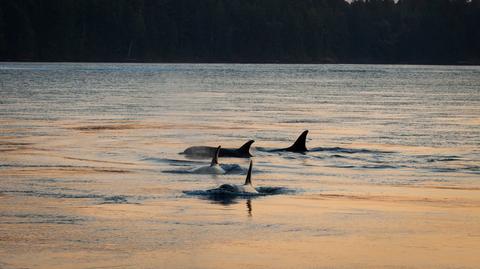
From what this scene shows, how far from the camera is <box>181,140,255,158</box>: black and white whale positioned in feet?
101

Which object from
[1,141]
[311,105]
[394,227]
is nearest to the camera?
[394,227]

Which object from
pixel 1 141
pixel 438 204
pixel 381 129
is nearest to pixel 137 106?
pixel 381 129

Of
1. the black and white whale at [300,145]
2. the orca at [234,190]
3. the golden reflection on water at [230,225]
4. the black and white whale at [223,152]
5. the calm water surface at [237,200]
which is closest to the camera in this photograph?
the golden reflection on water at [230,225]

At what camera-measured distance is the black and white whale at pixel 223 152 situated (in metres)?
30.9

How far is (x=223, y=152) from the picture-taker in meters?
31.5

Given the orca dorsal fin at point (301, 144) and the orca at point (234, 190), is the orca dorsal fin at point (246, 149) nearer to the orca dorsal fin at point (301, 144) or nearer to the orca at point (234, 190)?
the orca dorsal fin at point (301, 144)

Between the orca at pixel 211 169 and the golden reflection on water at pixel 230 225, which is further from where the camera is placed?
the orca at pixel 211 169

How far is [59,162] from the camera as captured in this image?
91.5 ft

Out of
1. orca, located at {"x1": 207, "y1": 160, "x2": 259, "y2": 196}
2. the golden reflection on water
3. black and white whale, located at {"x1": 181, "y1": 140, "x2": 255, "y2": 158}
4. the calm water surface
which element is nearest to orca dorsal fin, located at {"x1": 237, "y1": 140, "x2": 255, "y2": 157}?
black and white whale, located at {"x1": 181, "y1": 140, "x2": 255, "y2": 158}

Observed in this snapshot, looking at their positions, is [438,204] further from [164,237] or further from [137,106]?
[137,106]

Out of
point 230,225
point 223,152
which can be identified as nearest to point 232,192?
point 230,225

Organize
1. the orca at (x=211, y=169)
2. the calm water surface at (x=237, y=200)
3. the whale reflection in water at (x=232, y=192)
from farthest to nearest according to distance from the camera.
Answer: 1. the orca at (x=211, y=169)
2. the whale reflection in water at (x=232, y=192)
3. the calm water surface at (x=237, y=200)

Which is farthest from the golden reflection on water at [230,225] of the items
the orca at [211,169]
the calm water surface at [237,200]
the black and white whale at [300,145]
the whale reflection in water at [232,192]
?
the black and white whale at [300,145]

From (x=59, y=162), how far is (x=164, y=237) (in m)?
10.8
